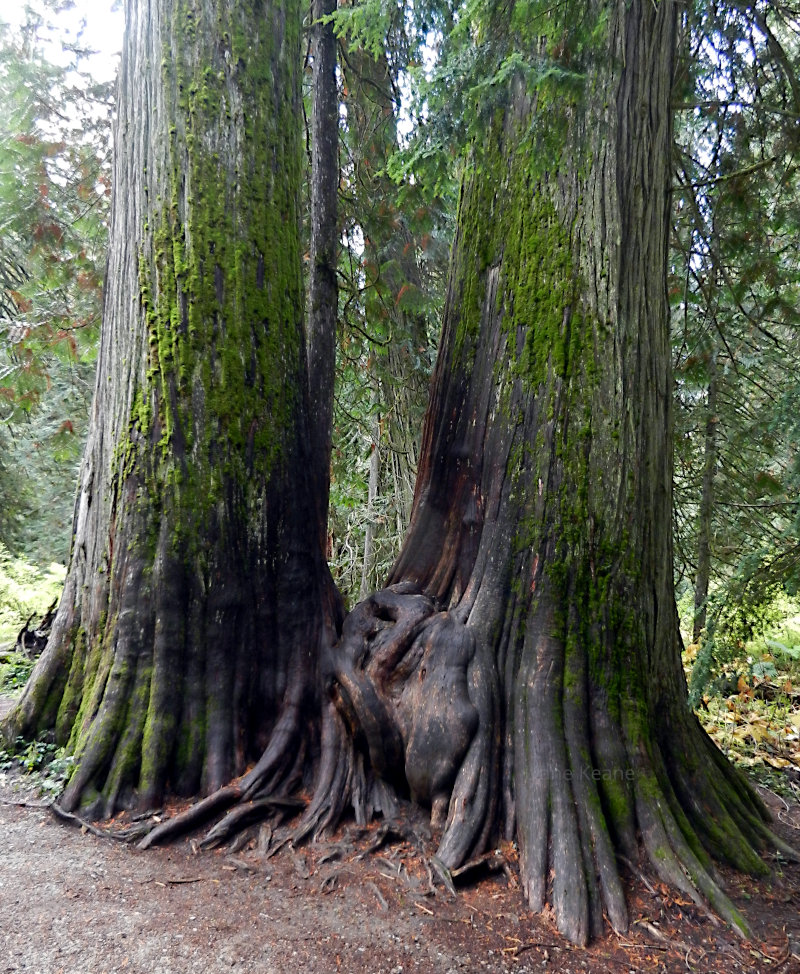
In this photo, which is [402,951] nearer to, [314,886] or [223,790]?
[314,886]

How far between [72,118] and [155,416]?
4149 millimetres

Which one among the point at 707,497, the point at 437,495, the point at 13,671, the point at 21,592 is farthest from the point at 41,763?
the point at 21,592

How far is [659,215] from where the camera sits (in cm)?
414

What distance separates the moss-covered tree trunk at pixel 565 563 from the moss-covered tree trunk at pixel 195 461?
603 millimetres

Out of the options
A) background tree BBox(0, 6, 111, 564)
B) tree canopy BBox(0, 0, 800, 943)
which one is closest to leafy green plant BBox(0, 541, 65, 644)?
background tree BBox(0, 6, 111, 564)

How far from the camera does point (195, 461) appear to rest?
394 centimetres

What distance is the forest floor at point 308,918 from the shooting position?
2.52 meters

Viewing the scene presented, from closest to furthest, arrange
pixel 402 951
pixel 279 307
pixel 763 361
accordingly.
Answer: pixel 402 951 → pixel 279 307 → pixel 763 361

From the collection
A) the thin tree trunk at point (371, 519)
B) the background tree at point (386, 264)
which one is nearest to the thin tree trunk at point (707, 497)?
the background tree at point (386, 264)

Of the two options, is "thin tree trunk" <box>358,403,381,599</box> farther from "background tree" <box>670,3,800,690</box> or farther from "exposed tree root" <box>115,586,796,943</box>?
"exposed tree root" <box>115,586,796,943</box>

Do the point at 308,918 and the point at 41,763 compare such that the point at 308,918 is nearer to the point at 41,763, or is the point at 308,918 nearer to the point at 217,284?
the point at 41,763

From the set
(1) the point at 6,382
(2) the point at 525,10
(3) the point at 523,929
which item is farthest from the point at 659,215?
(1) the point at 6,382

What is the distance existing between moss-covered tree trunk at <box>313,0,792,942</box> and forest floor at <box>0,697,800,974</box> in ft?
0.76

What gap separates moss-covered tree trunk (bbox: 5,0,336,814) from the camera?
12.5ft
